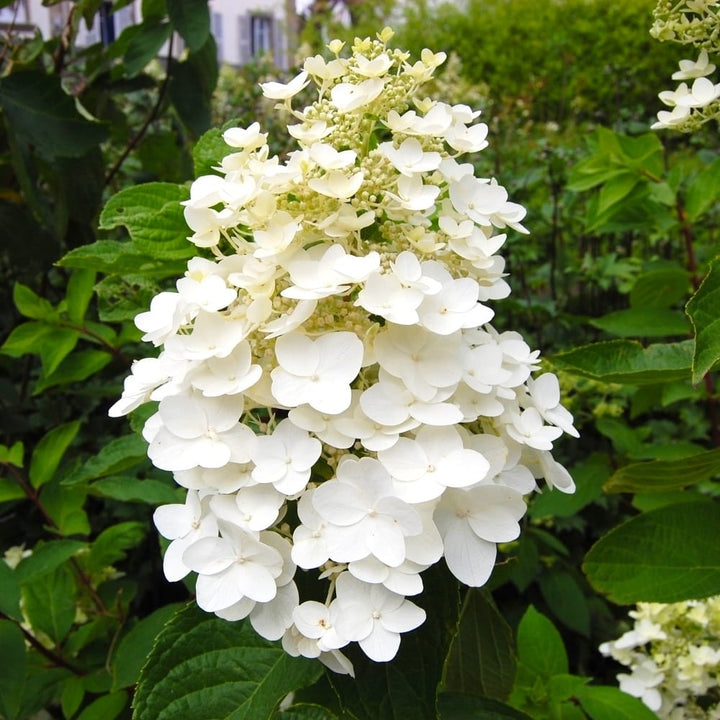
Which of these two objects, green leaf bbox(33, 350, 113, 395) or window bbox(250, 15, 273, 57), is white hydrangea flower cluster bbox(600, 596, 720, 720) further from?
window bbox(250, 15, 273, 57)

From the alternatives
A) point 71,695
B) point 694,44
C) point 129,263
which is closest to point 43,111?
point 129,263

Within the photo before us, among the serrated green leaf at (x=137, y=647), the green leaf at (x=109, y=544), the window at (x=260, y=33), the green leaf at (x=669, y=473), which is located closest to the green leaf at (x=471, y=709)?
the green leaf at (x=669, y=473)

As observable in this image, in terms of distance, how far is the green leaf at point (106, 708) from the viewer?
3.18ft

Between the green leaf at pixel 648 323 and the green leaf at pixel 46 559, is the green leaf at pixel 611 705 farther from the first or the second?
the green leaf at pixel 46 559

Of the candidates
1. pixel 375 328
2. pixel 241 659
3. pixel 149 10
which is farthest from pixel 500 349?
pixel 149 10

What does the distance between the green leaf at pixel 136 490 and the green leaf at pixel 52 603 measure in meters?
0.19

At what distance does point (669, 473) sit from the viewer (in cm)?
83

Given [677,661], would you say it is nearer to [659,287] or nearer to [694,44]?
[659,287]

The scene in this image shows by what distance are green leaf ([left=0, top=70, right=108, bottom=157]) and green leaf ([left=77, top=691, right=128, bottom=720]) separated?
0.90m

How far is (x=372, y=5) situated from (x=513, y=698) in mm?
7238

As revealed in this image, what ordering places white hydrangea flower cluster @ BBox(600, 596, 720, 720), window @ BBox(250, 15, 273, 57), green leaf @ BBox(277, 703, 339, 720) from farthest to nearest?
window @ BBox(250, 15, 273, 57), white hydrangea flower cluster @ BBox(600, 596, 720, 720), green leaf @ BBox(277, 703, 339, 720)

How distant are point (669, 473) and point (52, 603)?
87 cm

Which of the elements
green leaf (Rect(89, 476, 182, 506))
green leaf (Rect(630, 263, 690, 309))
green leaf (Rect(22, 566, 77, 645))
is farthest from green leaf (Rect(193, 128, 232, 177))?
green leaf (Rect(630, 263, 690, 309))

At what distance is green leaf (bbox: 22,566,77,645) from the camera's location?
3.63 feet
